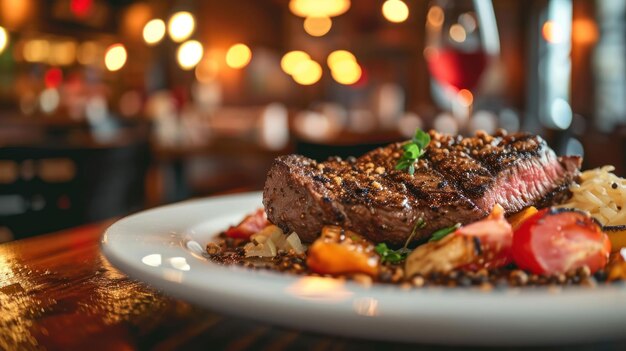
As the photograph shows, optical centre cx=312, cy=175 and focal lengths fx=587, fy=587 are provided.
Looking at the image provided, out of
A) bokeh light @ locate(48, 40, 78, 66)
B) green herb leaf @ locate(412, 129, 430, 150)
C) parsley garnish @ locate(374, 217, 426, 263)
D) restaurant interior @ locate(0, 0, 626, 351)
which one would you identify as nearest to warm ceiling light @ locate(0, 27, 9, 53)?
restaurant interior @ locate(0, 0, 626, 351)

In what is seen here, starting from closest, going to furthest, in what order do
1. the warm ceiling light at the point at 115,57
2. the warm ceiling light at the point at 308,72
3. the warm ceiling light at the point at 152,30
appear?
the warm ceiling light at the point at 152,30 → the warm ceiling light at the point at 115,57 → the warm ceiling light at the point at 308,72

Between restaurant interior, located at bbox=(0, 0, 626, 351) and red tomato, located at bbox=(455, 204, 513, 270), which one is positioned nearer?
restaurant interior, located at bbox=(0, 0, 626, 351)

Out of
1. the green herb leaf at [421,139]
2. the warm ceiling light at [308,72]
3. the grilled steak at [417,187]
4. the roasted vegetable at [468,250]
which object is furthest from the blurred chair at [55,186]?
the warm ceiling light at [308,72]

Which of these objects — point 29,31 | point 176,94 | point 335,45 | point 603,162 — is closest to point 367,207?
point 603,162

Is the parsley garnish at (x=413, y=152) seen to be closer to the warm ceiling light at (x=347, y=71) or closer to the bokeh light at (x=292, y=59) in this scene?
the warm ceiling light at (x=347, y=71)

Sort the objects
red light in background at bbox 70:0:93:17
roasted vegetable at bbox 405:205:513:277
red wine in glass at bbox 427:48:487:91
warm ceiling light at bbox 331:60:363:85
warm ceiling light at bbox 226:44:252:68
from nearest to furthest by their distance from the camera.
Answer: roasted vegetable at bbox 405:205:513:277 → red wine in glass at bbox 427:48:487:91 → red light in background at bbox 70:0:93:17 → warm ceiling light at bbox 331:60:363:85 → warm ceiling light at bbox 226:44:252:68

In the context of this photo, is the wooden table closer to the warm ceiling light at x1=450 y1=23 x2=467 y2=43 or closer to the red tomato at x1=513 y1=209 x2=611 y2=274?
the red tomato at x1=513 y1=209 x2=611 y2=274
